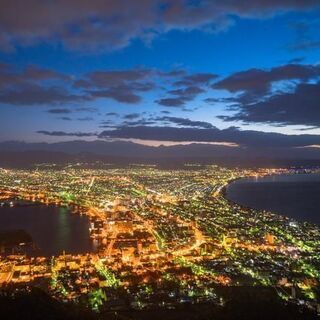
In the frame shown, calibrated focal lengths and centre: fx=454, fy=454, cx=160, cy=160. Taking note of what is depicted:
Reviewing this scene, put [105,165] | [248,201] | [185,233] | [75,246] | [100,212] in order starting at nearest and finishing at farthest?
[75,246]
[185,233]
[100,212]
[248,201]
[105,165]

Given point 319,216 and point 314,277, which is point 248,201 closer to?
point 319,216

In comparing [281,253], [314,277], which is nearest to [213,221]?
[281,253]

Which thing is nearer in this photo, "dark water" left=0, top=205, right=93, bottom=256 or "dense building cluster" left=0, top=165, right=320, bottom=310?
"dense building cluster" left=0, top=165, right=320, bottom=310

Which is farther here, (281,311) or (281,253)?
(281,253)

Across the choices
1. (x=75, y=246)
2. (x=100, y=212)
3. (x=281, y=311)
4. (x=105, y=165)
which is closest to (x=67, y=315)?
(x=281, y=311)

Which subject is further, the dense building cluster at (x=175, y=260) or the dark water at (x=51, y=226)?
the dark water at (x=51, y=226)

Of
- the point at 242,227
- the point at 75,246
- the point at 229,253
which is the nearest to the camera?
the point at 229,253

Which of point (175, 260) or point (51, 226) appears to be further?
point (51, 226)
